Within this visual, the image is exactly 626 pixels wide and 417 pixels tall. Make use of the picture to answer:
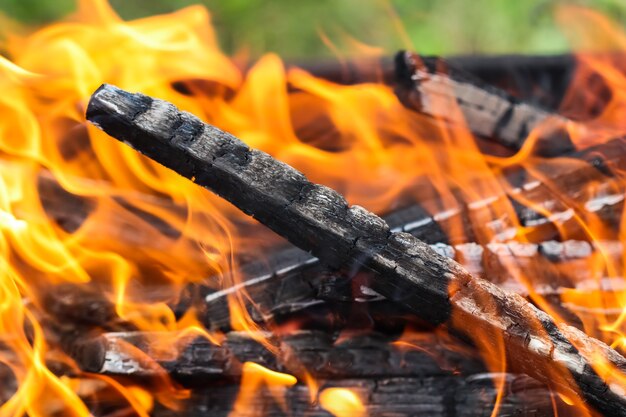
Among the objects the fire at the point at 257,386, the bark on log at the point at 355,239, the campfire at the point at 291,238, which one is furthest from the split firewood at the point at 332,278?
the bark on log at the point at 355,239

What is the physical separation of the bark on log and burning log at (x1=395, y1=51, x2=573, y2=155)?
986 mm

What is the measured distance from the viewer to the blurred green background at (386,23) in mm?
5102

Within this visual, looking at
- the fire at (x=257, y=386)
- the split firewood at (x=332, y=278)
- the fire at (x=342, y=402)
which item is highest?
the split firewood at (x=332, y=278)

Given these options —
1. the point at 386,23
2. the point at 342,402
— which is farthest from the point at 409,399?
the point at 386,23

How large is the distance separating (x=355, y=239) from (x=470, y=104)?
120 cm

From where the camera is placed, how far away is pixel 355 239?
5.28 feet

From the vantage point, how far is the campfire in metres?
1.63

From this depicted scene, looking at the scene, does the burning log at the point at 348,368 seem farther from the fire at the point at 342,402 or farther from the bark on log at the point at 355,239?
the bark on log at the point at 355,239

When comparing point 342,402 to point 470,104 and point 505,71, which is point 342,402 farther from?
point 505,71

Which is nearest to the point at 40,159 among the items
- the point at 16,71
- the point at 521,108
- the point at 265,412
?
the point at 16,71

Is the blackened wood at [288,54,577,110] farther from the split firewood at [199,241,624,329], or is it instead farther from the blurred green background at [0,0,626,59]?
the blurred green background at [0,0,626,59]

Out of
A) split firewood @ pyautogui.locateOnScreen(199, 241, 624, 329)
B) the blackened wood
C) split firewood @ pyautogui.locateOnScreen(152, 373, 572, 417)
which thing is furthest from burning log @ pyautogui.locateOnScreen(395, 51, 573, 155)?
split firewood @ pyautogui.locateOnScreen(152, 373, 572, 417)

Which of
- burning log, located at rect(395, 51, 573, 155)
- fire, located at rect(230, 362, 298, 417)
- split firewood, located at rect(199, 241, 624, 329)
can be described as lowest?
fire, located at rect(230, 362, 298, 417)

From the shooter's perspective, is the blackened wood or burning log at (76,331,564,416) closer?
burning log at (76,331,564,416)
